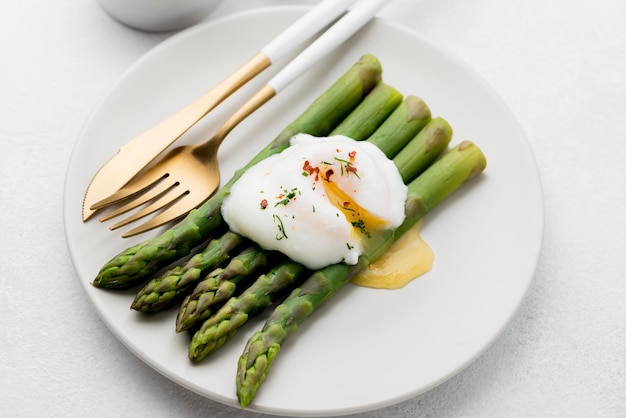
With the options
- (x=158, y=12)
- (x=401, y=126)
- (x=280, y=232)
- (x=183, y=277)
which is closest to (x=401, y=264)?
(x=280, y=232)

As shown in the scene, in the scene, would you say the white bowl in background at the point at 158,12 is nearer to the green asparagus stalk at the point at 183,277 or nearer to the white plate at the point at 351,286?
the white plate at the point at 351,286

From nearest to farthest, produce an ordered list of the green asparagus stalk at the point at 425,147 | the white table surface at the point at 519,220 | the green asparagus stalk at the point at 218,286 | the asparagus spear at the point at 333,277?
the asparagus spear at the point at 333,277 < the green asparagus stalk at the point at 218,286 < the white table surface at the point at 519,220 < the green asparagus stalk at the point at 425,147

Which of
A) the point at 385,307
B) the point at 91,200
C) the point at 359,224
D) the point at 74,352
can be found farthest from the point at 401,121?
the point at 74,352

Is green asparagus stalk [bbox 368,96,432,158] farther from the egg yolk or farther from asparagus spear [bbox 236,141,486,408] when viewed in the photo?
the egg yolk

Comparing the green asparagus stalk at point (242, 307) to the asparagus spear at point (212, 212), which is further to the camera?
the asparagus spear at point (212, 212)

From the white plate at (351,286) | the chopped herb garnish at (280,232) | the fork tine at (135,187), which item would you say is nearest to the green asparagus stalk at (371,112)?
the white plate at (351,286)

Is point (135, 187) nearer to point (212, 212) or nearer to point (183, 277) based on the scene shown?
point (212, 212)
